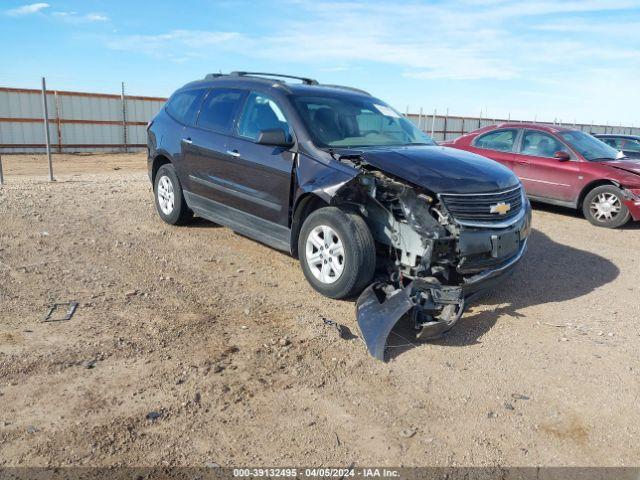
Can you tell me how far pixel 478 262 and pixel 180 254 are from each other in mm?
3267

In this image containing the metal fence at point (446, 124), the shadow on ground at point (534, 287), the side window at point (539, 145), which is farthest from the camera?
the metal fence at point (446, 124)

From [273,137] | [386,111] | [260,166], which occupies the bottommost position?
[260,166]

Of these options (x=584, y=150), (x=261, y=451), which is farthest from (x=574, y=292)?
(x=584, y=150)

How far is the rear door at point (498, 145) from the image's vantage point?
373 inches

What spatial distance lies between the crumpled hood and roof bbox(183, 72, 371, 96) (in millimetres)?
1165

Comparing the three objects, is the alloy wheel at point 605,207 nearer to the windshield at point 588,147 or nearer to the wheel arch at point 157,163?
the windshield at point 588,147

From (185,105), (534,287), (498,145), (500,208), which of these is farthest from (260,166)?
(498,145)

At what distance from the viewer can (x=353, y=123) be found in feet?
17.6

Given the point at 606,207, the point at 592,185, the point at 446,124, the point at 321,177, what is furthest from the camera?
the point at 446,124

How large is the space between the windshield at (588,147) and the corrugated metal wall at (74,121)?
1785cm

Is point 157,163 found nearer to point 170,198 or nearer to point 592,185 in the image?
point 170,198

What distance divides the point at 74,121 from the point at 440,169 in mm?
19581

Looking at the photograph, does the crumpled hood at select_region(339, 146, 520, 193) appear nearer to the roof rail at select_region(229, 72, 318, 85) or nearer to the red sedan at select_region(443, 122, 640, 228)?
the roof rail at select_region(229, 72, 318, 85)

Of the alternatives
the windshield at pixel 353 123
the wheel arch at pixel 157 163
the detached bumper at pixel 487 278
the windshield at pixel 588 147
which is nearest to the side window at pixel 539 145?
the windshield at pixel 588 147
